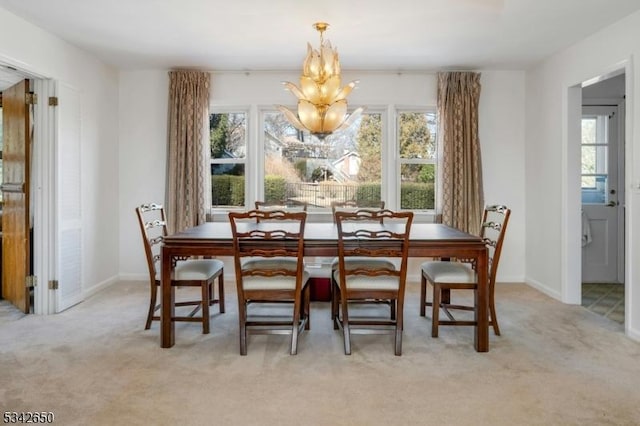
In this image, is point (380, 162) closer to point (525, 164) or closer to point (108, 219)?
point (525, 164)

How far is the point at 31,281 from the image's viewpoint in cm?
409

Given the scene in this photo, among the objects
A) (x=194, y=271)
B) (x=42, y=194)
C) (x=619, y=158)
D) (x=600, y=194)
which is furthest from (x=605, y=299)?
(x=42, y=194)

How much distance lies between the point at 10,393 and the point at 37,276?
1916 mm

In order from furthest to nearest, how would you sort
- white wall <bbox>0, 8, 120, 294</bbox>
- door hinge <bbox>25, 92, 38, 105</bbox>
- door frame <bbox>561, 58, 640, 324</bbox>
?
door frame <bbox>561, 58, 640, 324</bbox>, door hinge <bbox>25, 92, 38, 105</bbox>, white wall <bbox>0, 8, 120, 294</bbox>

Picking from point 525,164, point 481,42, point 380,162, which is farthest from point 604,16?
point 380,162

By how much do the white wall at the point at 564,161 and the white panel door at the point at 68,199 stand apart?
4711mm

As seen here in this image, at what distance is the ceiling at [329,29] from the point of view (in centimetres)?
346

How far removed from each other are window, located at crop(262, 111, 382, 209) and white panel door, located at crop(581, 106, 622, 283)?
2432 mm

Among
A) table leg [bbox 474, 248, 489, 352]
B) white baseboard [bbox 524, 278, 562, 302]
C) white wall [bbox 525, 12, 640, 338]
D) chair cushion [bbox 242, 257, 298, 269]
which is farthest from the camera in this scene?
white baseboard [bbox 524, 278, 562, 302]

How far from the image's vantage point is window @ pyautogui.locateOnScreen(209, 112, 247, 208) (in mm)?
5535

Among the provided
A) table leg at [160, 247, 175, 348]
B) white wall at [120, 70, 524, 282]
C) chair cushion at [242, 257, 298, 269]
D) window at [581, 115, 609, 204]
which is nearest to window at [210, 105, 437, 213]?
white wall at [120, 70, 524, 282]

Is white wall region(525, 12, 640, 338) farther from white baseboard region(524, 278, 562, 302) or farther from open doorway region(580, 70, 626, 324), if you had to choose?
open doorway region(580, 70, 626, 324)

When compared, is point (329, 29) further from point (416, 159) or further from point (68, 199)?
point (68, 199)

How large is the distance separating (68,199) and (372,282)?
3034 mm
